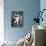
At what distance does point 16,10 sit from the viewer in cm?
558

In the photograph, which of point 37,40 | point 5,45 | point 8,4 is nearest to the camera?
point 37,40

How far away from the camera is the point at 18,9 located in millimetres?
5586

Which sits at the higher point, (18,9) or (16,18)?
(18,9)

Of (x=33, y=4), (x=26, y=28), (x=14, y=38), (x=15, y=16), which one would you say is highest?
(x=33, y=4)

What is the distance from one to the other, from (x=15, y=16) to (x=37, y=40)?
10.1 feet

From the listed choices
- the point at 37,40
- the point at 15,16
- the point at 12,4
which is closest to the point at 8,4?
the point at 12,4

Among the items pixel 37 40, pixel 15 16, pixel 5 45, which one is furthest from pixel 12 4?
pixel 37 40

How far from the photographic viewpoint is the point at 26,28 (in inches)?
221

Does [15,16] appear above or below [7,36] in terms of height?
above

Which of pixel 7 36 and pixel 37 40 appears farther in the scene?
pixel 7 36

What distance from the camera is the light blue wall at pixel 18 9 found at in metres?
5.54

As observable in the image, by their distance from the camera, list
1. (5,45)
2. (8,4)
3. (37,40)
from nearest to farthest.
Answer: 1. (37,40)
2. (5,45)
3. (8,4)

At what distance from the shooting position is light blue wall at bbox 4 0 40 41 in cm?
554

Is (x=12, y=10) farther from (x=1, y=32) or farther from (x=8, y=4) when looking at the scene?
(x=1, y=32)
